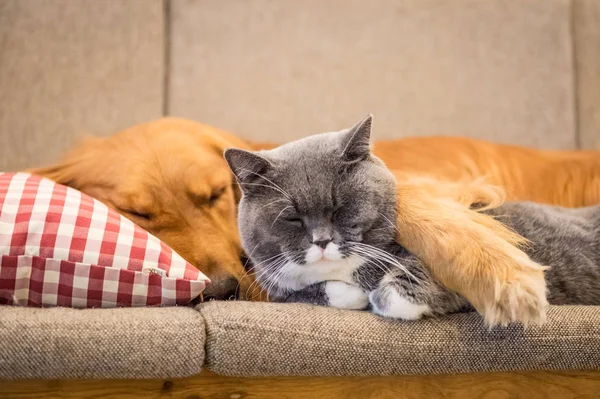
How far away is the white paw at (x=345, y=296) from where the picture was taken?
121cm

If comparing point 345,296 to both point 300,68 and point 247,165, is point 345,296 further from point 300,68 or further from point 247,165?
point 300,68

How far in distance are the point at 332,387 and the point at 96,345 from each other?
1.46 ft

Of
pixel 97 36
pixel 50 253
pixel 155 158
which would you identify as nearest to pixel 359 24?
pixel 97 36

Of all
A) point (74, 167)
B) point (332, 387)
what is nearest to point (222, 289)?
point (332, 387)

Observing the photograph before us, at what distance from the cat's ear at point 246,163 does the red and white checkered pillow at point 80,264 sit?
9.1 inches

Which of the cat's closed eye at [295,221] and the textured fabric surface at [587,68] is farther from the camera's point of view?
the textured fabric surface at [587,68]

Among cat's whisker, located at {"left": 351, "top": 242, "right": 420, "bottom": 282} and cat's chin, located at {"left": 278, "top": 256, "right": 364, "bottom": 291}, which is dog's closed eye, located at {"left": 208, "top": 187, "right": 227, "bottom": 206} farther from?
cat's whisker, located at {"left": 351, "top": 242, "right": 420, "bottom": 282}

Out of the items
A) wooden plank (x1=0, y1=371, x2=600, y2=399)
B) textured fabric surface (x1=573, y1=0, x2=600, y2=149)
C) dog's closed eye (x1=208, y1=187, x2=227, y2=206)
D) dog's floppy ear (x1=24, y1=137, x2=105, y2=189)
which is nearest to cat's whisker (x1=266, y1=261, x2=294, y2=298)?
wooden plank (x1=0, y1=371, x2=600, y2=399)

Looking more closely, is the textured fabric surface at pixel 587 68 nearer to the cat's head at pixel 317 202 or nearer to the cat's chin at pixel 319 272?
the cat's head at pixel 317 202

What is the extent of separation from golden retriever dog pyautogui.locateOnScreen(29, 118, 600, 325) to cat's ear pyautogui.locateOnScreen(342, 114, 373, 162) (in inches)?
5.4

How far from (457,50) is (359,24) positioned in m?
0.44

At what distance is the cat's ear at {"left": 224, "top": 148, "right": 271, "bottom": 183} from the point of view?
121cm

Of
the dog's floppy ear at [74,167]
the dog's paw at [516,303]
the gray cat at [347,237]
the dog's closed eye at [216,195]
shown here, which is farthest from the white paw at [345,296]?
the dog's floppy ear at [74,167]

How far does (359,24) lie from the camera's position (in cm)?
247
